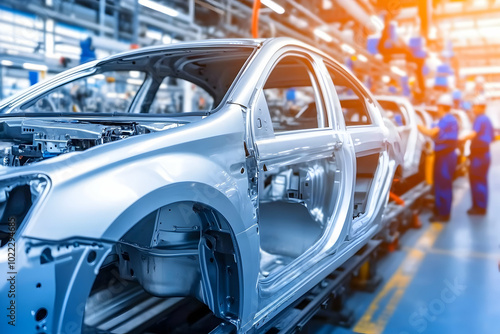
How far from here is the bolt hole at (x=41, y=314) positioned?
3.38 feet

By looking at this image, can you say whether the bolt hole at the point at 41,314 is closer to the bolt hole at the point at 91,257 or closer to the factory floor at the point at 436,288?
the bolt hole at the point at 91,257

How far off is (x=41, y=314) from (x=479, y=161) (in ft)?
21.7

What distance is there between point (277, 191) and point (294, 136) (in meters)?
1.38

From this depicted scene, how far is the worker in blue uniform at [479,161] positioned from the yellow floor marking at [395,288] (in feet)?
5.26

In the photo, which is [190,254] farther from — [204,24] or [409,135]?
[204,24]

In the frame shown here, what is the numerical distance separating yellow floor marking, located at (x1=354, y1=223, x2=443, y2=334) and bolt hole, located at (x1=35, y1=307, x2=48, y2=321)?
2.20 m

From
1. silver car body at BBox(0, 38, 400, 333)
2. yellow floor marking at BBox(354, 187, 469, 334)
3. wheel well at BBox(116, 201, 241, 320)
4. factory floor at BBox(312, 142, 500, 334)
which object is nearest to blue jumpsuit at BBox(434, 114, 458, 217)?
factory floor at BBox(312, 142, 500, 334)

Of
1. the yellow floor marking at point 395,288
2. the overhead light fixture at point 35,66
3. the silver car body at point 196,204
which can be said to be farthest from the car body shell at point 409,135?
the overhead light fixture at point 35,66

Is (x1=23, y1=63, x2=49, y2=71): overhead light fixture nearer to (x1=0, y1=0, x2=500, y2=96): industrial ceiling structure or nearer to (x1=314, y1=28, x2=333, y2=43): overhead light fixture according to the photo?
(x1=0, y1=0, x2=500, y2=96): industrial ceiling structure

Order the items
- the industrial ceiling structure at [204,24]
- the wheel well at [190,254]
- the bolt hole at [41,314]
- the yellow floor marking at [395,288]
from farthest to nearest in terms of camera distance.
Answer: the industrial ceiling structure at [204,24] → the yellow floor marking at [395,288] → the wheel well at [190,254] → the bolt hole at [41,314]

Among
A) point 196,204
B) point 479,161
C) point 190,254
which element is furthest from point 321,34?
point 196,204

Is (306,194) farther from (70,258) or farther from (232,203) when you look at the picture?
(70,258)

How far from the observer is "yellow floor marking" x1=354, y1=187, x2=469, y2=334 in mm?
2844

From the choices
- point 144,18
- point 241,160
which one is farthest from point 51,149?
point 144,18
